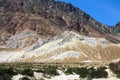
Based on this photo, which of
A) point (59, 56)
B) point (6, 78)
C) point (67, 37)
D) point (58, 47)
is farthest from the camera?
point (67, 37)

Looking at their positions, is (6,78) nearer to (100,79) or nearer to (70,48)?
(100,79)

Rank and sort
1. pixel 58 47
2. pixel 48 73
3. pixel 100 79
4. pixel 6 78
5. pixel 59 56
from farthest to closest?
1. pixel 58 47
2. pixel 59 56
3. pixel 48 73
4. pixel 100 79
5. pixel 6 78

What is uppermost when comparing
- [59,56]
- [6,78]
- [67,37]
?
[67,37]

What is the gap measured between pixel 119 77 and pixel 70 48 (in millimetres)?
110361

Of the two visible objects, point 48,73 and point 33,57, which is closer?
point 48,73

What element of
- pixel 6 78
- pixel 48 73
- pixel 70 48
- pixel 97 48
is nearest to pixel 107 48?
pixel 97 48

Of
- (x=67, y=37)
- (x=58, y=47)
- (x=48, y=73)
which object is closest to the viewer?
(x=48, y=73)

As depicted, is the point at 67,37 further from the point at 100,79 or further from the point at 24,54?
the point at 100,79

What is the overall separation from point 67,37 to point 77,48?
1701 centimetres

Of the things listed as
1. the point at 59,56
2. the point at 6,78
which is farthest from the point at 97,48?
the point at 6,78

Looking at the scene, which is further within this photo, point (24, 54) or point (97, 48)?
point (24, 54)

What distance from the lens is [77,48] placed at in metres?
147

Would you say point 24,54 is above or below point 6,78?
above

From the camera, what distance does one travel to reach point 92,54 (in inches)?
5581
